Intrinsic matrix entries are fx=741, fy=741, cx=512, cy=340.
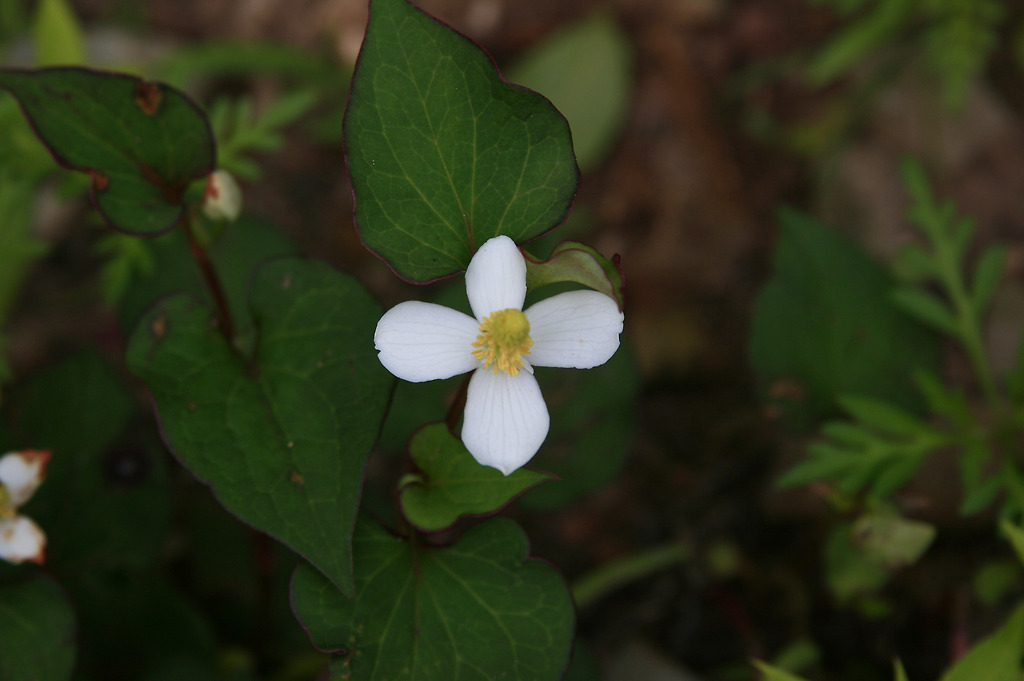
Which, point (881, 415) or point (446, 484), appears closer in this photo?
point (446, 484)

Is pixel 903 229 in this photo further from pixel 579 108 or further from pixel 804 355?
pixel 579 108

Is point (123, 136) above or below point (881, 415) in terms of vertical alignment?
above

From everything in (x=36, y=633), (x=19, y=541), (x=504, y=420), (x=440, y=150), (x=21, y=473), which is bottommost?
(x=36, y=633)

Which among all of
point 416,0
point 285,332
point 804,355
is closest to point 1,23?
point 416,0

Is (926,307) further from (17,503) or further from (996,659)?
(17,503)

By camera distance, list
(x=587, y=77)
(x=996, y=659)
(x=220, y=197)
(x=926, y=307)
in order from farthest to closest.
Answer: (x=587, y=77) < (x=926, y=307) < (x=996, y=659) < (x=220, y=197)

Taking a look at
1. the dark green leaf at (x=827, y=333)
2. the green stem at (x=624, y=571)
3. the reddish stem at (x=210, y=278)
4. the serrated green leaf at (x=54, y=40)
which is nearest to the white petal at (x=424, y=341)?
the reddish stem at (x=210, y=278)

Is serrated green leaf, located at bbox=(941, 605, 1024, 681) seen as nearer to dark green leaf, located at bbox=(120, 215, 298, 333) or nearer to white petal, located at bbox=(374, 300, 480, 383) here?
white petal, located at bbox=(374, 300, 480, 383)

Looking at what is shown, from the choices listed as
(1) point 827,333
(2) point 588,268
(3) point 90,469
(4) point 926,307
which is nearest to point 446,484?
(2) point 588,268
